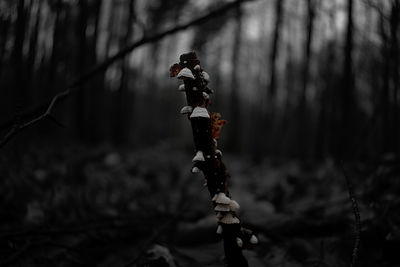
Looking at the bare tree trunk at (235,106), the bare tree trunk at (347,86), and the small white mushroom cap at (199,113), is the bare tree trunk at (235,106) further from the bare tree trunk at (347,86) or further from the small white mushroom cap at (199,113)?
the small white mushroom cap at (199,113)

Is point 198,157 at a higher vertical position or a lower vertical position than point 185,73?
lower

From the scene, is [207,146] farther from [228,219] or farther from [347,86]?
[347,86]

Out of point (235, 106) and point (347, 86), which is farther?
point (235, 106)

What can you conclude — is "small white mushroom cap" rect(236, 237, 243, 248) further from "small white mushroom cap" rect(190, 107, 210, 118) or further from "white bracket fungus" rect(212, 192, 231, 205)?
"small white mushroom cap" rect(190, 107, 210, 118)

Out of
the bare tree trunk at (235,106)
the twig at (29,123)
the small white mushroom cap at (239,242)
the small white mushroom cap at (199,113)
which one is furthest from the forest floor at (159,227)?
the bare tree trunk at (235,106)

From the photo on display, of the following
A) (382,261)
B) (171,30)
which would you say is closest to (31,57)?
(171,30)

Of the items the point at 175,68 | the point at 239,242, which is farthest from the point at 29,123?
the point at 239,242

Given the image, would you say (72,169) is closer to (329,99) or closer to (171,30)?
(171,30)

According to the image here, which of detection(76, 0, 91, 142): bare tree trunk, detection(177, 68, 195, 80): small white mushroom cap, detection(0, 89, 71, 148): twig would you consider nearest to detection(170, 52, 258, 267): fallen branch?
detection(177, 68, 195, 80): small white mushroom cap

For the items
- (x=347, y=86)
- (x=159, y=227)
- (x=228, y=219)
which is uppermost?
(x=347, y=86)

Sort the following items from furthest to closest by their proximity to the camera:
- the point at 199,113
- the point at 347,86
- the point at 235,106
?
the point at 235,106 < the point at 347,86 < the point at 199,113
